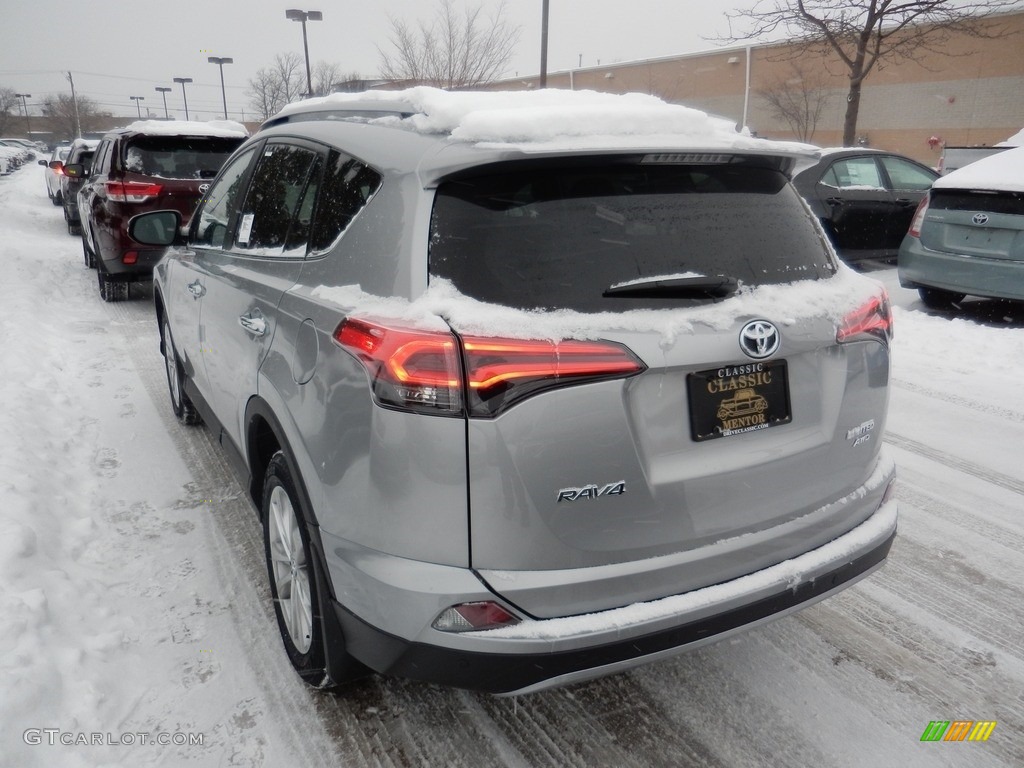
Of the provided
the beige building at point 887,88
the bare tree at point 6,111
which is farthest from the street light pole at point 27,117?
the beige building at point 887,88

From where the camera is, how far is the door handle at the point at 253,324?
8.47 feet

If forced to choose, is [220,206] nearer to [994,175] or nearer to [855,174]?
[994,175]

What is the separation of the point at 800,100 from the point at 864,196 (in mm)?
32491

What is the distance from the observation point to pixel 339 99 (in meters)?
2.83

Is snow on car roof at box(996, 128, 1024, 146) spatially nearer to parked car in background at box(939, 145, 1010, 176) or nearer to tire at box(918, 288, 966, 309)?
parked car in background at box(939, 145, 1010, 176)

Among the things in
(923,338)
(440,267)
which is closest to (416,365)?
(440,267)

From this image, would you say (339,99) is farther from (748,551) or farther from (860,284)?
(748,551)

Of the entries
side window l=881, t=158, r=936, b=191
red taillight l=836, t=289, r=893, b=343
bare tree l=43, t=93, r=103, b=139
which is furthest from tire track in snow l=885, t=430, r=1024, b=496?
bare tree l=43, t=93, r=103, b=139

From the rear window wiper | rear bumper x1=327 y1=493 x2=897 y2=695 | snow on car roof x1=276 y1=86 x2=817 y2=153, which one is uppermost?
snow on car roof x1=276 y1=86 x2=817 y2=153

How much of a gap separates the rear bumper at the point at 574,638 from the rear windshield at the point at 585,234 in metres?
0.75

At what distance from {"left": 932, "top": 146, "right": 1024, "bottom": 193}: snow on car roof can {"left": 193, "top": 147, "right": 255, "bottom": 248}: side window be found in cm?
626

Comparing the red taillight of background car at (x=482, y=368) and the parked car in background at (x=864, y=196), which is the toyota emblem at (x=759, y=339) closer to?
the red taillight of background car at (x=482, y=368)

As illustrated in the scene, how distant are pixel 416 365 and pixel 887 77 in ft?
135

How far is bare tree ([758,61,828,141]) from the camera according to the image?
36781mm
